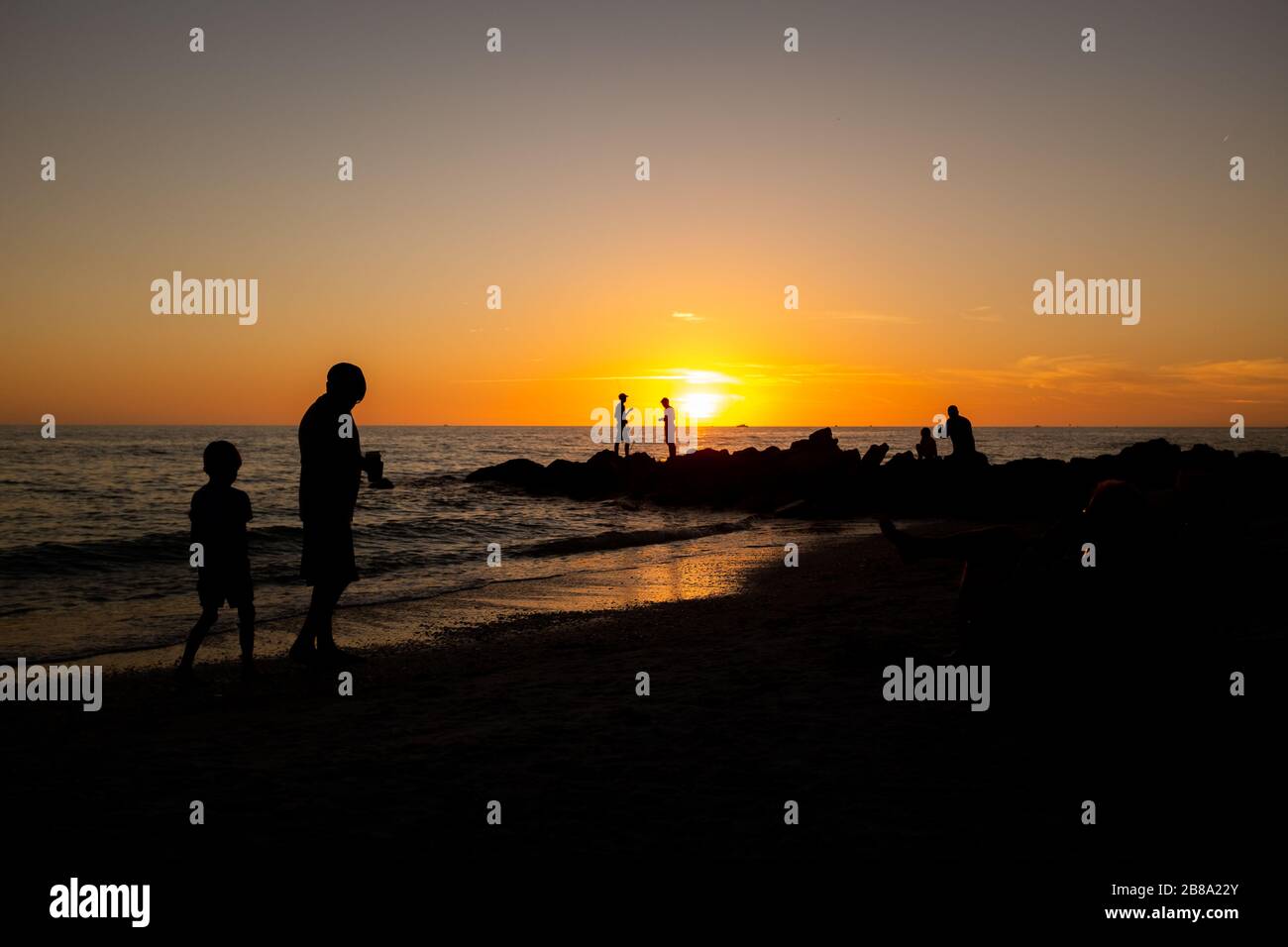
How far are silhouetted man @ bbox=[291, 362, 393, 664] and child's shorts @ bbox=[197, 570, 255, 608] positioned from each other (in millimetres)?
508

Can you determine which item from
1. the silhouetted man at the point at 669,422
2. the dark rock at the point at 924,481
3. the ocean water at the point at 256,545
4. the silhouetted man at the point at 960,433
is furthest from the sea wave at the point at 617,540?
the silhouetted man at the point at 669,422

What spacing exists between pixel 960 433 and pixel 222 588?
2051 cm

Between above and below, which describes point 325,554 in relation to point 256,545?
above

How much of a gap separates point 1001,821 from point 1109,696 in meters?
1.32

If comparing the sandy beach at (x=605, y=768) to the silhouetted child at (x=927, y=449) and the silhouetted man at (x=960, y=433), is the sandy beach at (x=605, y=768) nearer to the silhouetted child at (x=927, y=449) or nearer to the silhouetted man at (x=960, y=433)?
the silhouetted man at (x=960, y=433)

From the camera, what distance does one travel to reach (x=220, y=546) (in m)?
6.88

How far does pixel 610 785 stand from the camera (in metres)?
4.33

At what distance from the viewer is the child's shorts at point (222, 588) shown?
6.86m

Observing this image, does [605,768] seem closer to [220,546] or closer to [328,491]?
[328,491]

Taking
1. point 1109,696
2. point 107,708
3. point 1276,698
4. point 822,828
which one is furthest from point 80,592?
point 1276,698

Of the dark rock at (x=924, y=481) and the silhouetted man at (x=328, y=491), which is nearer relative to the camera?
the silhouetted man at (x=328, y=491)

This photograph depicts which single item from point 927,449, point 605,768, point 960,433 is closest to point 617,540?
point 960,433

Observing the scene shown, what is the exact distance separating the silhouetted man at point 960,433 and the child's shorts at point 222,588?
19.7 m
